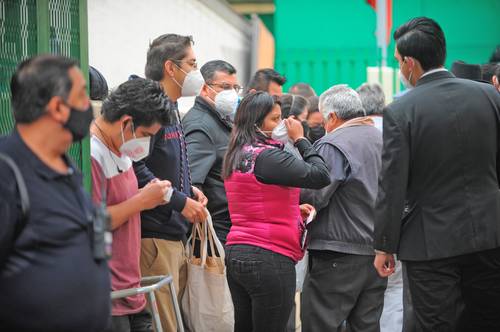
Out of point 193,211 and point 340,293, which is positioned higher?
point 193,211

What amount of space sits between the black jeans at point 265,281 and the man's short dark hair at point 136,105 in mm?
948

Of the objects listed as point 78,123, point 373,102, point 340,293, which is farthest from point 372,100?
point 78,123

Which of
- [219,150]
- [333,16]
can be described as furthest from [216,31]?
[219,150]

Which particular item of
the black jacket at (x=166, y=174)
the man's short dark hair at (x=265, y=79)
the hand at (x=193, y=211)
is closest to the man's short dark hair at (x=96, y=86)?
the black jacket at (x=166, y=174)

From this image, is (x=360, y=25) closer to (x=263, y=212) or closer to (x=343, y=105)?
(x=343, y=105)

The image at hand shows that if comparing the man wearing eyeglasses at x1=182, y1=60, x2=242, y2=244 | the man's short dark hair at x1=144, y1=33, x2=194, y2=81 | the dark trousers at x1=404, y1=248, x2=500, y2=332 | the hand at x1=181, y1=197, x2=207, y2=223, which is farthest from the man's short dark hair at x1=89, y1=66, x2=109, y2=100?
the dark trousers at x1=404, y1=248, x2=500, y2=332

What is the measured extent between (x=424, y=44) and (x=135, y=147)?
4.61ft

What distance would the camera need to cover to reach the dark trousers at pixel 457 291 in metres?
3.56

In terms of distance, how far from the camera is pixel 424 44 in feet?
12.1

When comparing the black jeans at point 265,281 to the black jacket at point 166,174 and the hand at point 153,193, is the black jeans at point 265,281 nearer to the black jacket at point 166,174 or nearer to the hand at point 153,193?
the black jacket at point 166,174

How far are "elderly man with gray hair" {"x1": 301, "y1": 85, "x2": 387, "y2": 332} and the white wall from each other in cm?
180

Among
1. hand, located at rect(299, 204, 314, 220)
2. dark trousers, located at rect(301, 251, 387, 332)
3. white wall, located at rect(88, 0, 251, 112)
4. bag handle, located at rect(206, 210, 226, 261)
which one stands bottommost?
dark trousers, located at rect(301, 251, 387, 332)

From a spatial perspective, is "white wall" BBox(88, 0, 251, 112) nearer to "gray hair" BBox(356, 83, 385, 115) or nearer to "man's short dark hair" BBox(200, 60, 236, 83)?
"man's short dark hair" BBox(200, 60, 236, 83)

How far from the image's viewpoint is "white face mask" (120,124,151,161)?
3.25 meters
